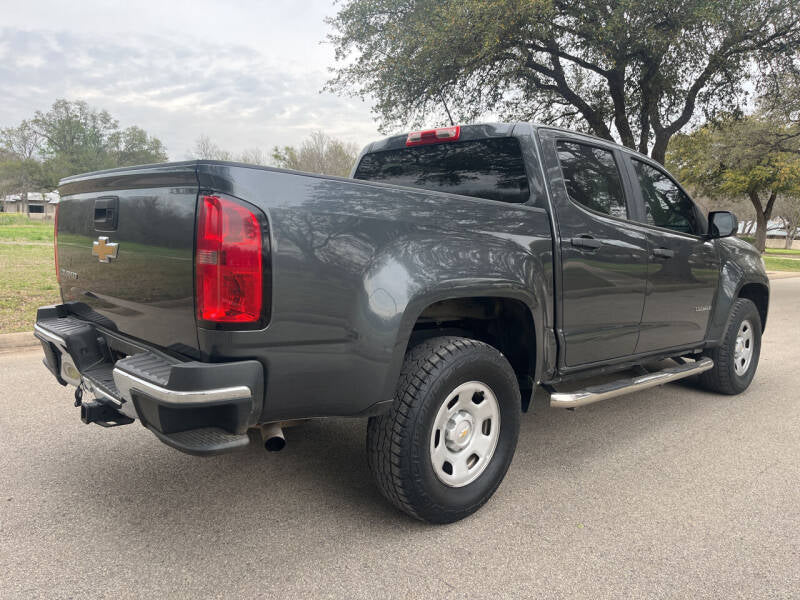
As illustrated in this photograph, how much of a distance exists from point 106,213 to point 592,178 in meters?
2.68

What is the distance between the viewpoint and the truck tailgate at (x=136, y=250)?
7.29ft

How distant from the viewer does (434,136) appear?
3.67 meters

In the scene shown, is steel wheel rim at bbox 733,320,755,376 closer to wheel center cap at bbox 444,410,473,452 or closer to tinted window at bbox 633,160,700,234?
tinted window at bbox 633,160,700,234

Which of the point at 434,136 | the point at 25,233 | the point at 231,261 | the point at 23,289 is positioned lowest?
the point at 25,233

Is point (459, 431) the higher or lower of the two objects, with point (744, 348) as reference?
lower

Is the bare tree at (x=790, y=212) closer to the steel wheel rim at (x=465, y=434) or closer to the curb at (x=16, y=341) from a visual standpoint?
the curb at (x=16, y=341)

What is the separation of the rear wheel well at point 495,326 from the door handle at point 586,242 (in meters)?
0.53

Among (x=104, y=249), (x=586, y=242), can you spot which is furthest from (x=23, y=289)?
(x=586, y=242)

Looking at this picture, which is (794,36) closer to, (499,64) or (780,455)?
(499,64)

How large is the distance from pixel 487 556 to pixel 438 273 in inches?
47.4

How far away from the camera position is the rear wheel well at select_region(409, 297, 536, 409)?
9.78 ft

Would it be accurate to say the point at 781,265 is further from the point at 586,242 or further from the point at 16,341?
Result: the point at 16,341

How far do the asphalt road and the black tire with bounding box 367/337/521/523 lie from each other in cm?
15

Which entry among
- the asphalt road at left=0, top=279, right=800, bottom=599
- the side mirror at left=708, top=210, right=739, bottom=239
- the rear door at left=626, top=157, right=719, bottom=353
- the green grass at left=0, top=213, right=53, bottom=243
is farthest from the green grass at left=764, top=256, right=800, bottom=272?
the green grass at left=0, top=213, right=53, bottom=243
